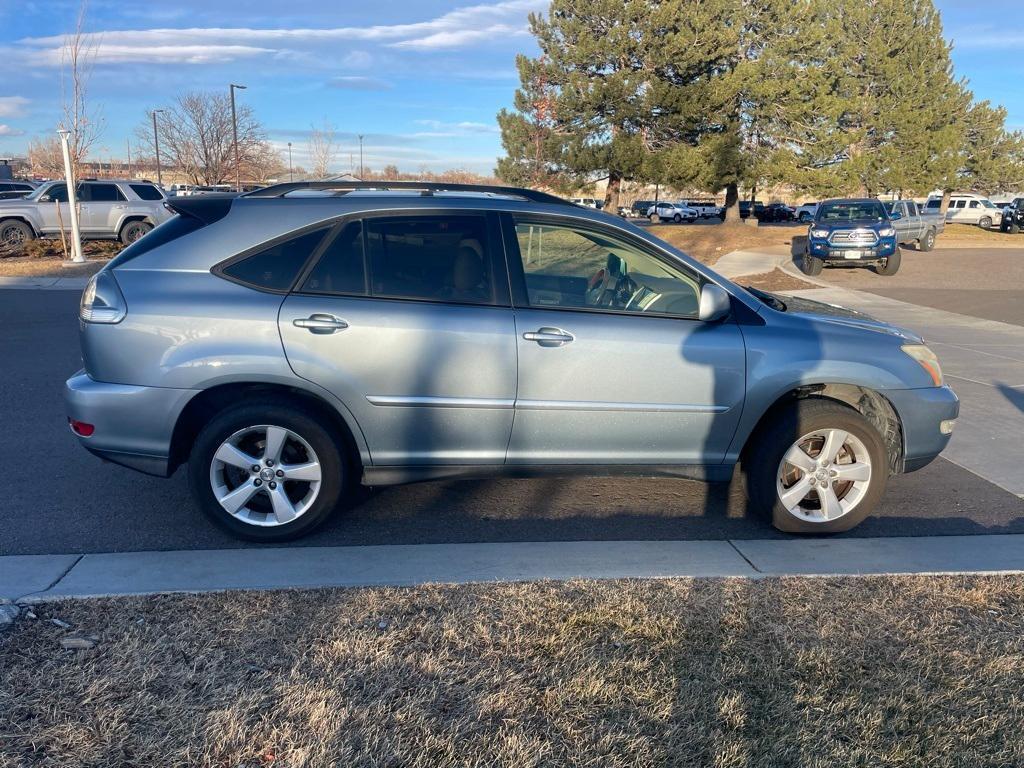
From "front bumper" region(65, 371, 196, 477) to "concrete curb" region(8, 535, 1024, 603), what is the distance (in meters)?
0.51

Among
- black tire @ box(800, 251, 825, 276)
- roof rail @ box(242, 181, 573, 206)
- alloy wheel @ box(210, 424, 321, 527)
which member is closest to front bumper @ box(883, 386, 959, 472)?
roof rail @ box(242, 181, 573, 206)

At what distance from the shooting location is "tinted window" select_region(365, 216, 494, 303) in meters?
4.54

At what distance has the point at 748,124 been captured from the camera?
33562mm

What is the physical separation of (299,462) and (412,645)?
5.09 feet

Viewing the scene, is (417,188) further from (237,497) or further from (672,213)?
(672,213)

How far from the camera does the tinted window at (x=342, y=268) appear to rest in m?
4.48

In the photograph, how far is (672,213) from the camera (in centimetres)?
6144

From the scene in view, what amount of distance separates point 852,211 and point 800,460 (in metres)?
19.1

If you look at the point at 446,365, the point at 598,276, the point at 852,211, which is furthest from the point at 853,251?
the point at 446,365

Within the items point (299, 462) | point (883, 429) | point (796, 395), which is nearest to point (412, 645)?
point (299, 462)

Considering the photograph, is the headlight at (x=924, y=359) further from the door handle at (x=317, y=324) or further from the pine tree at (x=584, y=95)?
the pine tree at (x=584, y=95)

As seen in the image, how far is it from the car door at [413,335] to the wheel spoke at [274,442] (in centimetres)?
32

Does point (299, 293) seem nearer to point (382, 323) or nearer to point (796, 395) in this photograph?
point (382, 323)

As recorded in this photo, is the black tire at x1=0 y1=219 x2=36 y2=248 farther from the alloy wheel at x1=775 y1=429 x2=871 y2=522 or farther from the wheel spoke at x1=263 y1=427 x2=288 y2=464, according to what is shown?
the alloy wheel at x1=775 y1=429 x2=871 y2=522
